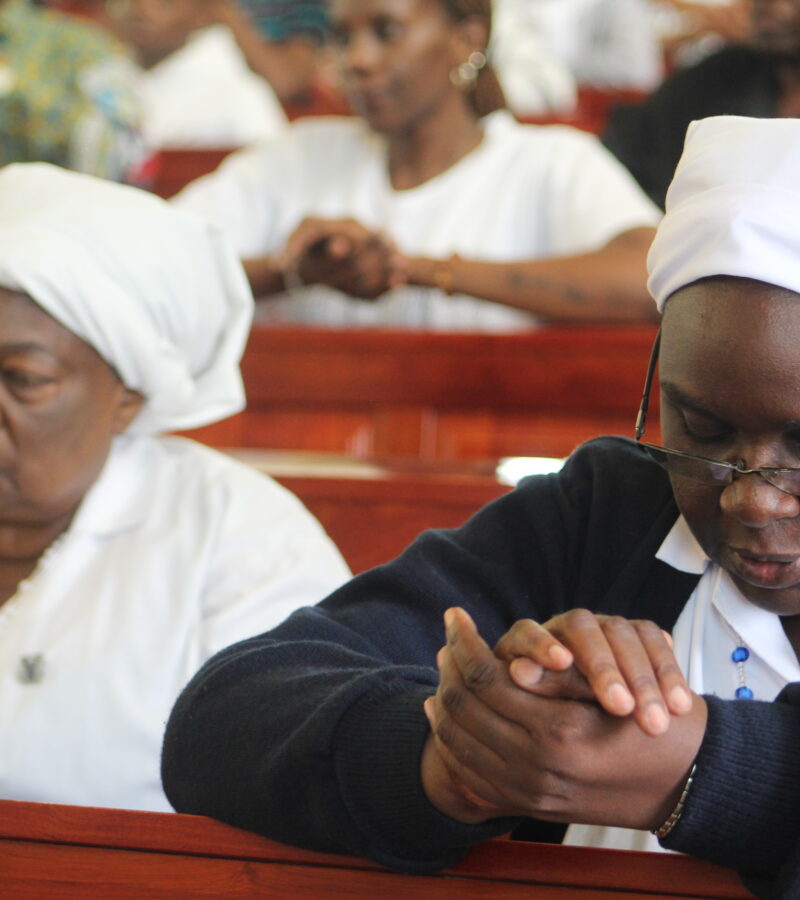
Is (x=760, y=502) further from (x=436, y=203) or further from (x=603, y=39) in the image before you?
(x=603, y=39)

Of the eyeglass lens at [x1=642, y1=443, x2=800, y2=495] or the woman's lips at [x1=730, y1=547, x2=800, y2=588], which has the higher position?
the eyeglass lens at [x1=642, y1=443, x2=800, y2=495]

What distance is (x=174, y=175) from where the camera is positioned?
13.3 ft

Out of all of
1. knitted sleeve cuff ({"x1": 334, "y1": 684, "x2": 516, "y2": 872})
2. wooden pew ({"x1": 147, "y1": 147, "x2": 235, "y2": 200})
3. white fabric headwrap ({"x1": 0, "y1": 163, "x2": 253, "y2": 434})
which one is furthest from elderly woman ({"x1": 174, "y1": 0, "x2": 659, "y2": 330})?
knitted sleeve cuff ({"x1": 334, "y1": 684, "x2": 516, "y2": 872})

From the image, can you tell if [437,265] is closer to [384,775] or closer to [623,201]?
[623,201]

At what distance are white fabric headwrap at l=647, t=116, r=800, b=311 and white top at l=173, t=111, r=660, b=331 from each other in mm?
1455

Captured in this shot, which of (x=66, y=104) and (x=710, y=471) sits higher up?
(x=710, y=471)

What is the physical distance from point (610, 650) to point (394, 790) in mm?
179

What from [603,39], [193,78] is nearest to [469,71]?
[193,78]

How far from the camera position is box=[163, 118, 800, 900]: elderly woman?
0.79 m

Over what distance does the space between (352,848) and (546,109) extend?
3.60 metres

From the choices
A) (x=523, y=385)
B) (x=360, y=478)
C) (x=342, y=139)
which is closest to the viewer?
(x=360, y=478)

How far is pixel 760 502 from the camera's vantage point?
0.93 m

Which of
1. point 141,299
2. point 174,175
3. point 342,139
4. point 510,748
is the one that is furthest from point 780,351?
point 174,175

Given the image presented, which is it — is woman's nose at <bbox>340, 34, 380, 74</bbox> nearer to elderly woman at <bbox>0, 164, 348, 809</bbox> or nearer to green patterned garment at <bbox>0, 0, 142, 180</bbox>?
green patterned garment at <bbox>0, 0, 142, 180</bbox>
